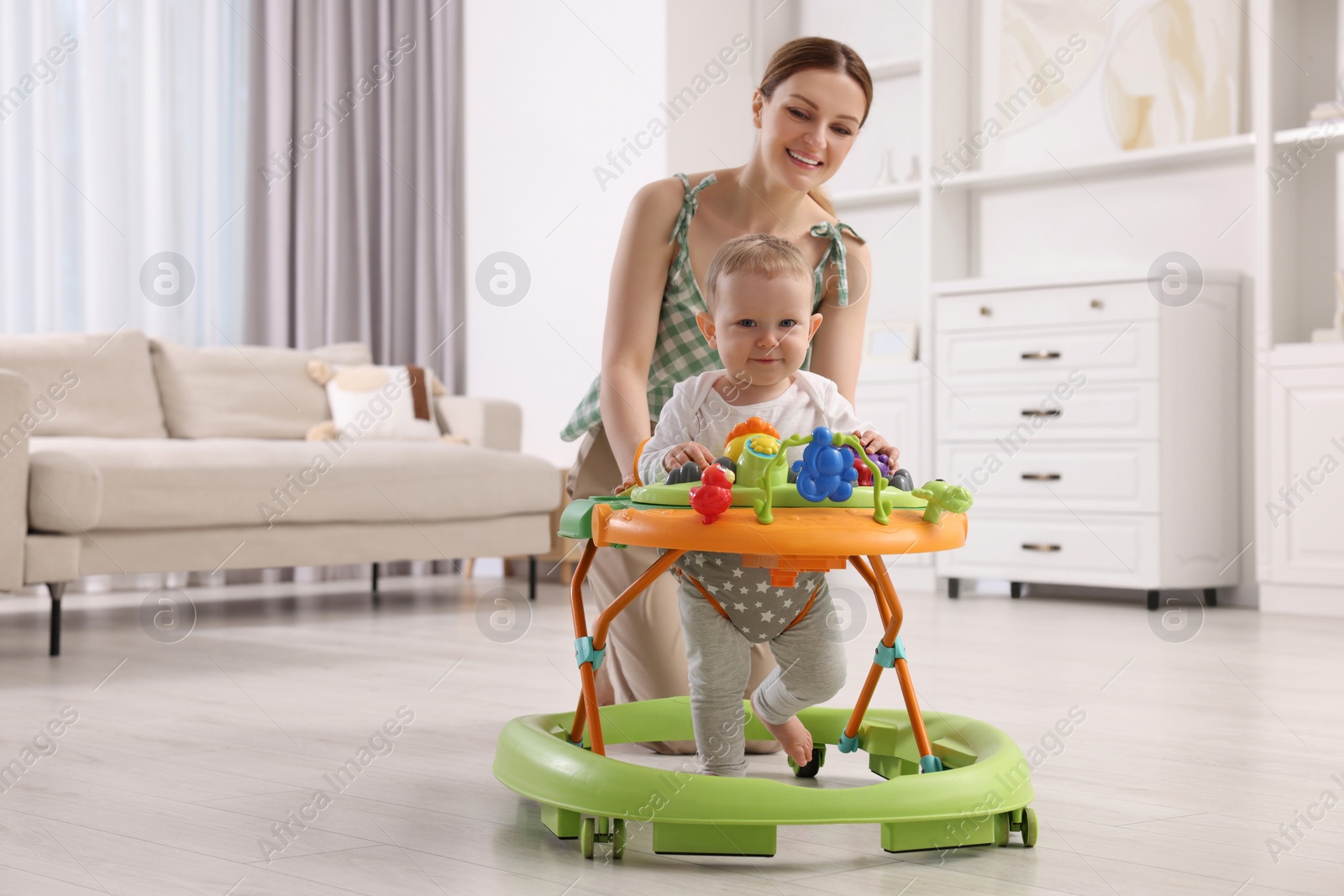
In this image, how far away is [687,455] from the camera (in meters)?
1.40

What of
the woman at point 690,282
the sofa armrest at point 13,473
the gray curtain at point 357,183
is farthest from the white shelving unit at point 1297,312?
the sofa armrest at point 13,473

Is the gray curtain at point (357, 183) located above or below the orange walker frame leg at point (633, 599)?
above

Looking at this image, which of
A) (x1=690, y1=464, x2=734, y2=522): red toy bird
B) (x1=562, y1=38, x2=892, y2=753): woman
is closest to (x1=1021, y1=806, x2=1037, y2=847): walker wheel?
(x1=690, y1=464, x2=734, y2=522): red toy bird

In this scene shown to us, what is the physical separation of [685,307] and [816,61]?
0.43 metres

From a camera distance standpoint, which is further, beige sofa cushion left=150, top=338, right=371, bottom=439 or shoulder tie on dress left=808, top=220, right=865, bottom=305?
beige sofa cushion left=150, top=338, right=371, bottom=439

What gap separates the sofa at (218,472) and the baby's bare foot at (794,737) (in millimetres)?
1912

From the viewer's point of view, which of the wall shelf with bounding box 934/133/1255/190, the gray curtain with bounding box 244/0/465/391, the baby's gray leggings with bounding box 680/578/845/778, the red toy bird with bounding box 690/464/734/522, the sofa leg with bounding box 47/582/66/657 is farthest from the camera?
the gray curtain with bounding box 244/0/465/391

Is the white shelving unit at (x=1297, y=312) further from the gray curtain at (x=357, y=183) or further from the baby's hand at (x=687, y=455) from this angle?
the gray curtain at (x=357, y=183)

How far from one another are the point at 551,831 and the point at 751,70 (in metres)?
4.26

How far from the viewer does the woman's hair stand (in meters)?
1.66

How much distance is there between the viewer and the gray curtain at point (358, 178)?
499cm

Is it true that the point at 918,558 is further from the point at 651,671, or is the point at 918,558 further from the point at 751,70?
the point at 651,671

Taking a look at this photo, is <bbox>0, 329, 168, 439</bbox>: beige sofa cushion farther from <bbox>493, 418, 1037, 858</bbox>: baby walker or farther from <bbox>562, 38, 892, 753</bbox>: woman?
<bbox>493, 418, 1037, 858</bbox>: baby walker

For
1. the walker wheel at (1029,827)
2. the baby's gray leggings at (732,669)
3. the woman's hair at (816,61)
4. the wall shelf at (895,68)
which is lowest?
the walker wheel at (1029,827)
